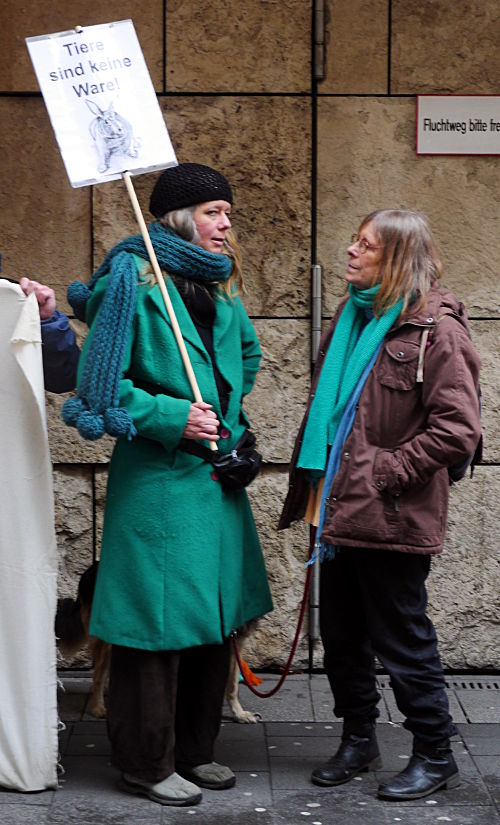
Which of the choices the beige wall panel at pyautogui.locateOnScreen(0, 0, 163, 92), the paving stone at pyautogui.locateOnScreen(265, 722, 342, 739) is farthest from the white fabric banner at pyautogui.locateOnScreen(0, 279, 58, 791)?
the beige wall panel at pyautogui.locateOnScreen(0, 0, 163, 92)

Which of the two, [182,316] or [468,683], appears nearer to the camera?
[182,316]

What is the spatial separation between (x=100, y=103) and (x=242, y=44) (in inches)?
56.7

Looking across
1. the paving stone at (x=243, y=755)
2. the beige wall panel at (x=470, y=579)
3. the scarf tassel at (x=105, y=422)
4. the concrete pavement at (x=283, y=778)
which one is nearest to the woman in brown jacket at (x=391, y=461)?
the concrete pavement at (x=283, y=778)

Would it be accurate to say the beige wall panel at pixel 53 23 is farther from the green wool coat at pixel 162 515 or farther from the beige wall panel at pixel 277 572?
the beige wall panel at pixel 277 572

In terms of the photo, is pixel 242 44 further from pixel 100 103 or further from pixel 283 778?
pixel 283 778

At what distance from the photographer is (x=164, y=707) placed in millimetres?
3990

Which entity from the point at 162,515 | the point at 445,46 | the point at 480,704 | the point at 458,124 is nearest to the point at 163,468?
the point at 162,515

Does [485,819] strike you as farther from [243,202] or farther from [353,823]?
[243,202]

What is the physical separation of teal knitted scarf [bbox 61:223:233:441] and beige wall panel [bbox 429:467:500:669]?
1.95 metres

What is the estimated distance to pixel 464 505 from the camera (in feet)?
17.9

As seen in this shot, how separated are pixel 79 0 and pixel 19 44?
321 millimetres

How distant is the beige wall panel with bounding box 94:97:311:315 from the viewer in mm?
5340

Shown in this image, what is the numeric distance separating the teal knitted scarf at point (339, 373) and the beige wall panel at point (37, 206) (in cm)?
170

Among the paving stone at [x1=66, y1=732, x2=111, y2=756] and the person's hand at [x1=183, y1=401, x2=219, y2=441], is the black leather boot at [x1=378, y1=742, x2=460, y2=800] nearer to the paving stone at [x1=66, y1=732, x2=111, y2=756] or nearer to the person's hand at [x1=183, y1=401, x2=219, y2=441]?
the paving stone at [x1=66, y1=732, x2=111, y2=756]
